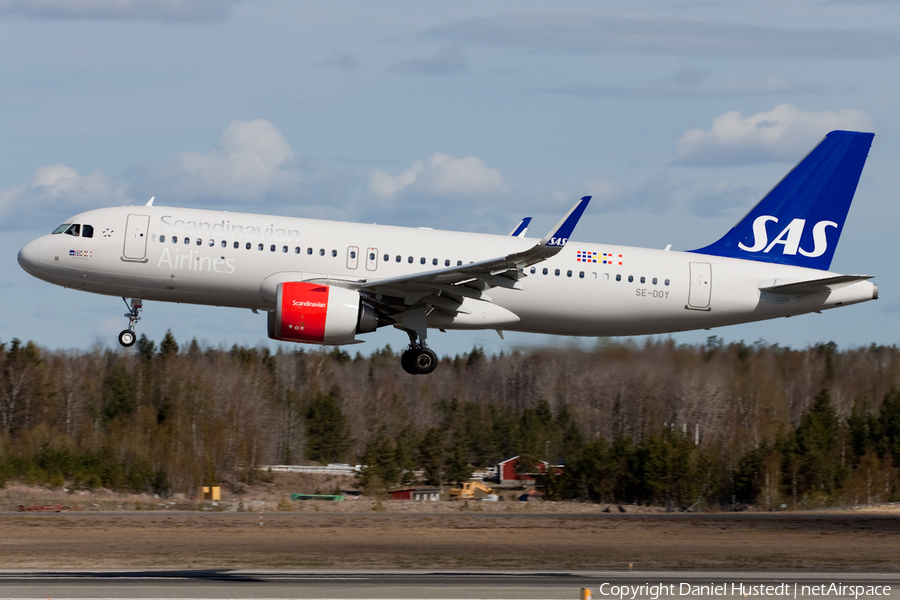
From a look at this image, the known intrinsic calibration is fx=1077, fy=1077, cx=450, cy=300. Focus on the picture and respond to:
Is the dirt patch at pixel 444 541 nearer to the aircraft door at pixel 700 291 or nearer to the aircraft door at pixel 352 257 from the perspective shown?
the aircraft door at pixel 700 291

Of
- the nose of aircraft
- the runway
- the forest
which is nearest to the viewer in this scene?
the runway

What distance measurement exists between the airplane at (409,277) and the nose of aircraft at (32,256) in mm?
33

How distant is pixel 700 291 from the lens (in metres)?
31.9

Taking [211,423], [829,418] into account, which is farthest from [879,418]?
[211,423]

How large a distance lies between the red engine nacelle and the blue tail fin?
11.5 metres

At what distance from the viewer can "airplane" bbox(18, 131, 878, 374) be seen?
95.5 ft

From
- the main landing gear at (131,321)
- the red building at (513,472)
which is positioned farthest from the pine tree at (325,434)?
the main landing gear at (131,321)

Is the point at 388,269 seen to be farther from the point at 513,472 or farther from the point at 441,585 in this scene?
the point at 513,472

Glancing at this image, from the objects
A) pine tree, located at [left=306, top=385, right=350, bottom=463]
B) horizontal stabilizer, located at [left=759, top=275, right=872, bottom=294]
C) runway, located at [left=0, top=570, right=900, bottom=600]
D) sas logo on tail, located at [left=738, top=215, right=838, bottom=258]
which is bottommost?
runway, located at [left=0, top=570, right=900, bottom=600]

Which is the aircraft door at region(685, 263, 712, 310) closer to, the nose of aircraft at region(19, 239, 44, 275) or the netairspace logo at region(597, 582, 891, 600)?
the netairspace logo at region(597, 582, 891, 600)

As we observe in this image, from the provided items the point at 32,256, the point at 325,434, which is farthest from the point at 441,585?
the point at 325,434

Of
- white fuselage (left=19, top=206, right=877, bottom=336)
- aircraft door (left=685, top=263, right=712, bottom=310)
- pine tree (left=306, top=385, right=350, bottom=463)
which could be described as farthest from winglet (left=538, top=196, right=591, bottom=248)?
pine tree (left=306, top=385, right=350, bottom=463)

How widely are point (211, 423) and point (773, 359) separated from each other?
44822 millimetres

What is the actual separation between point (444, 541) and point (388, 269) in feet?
28.0
